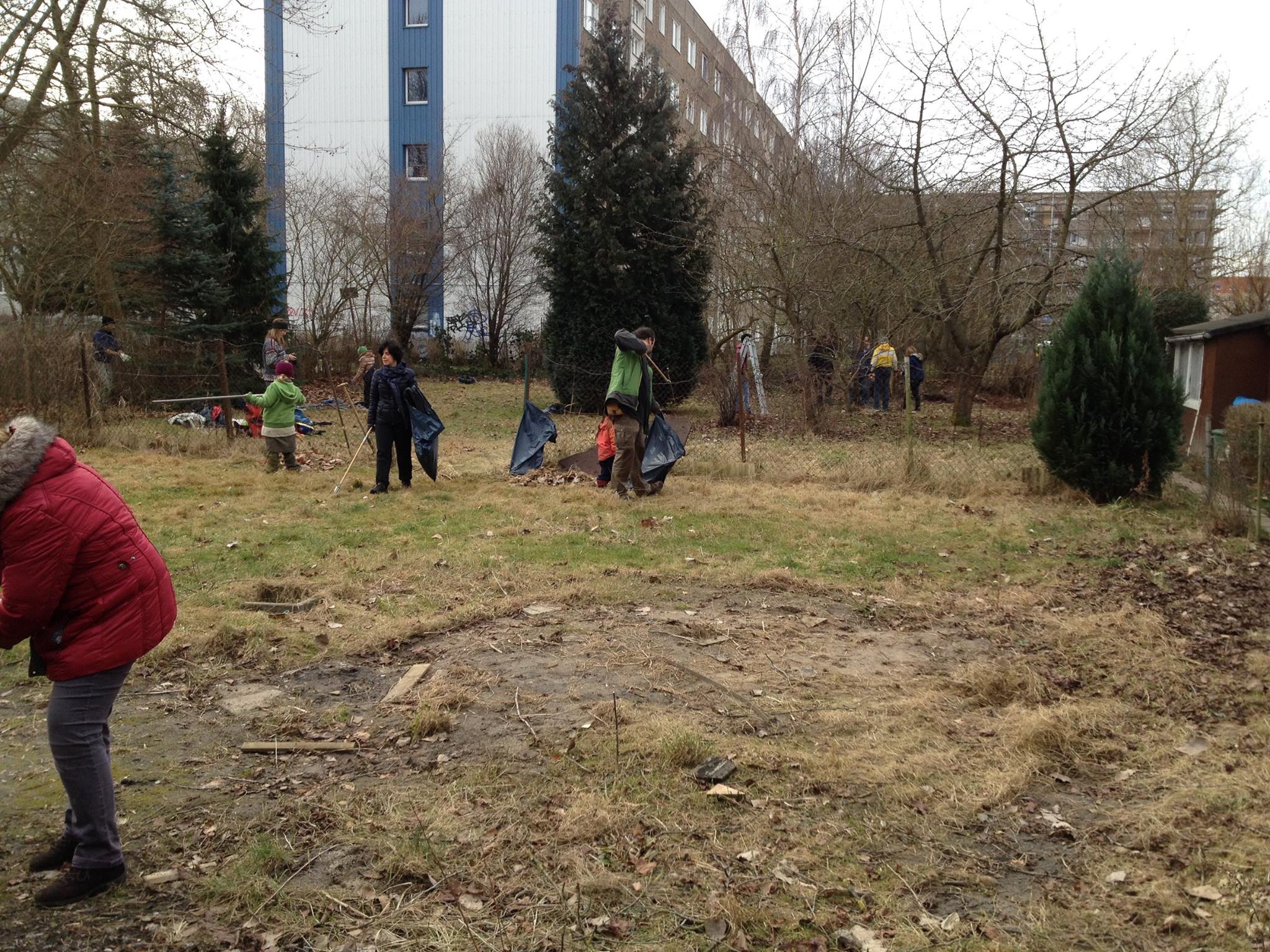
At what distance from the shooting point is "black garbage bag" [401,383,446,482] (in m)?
11.1

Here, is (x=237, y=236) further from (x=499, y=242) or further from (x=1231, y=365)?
(x=1231, y=365)

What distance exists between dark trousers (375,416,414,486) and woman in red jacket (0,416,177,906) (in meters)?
7.47

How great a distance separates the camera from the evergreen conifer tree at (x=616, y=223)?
2009 centimetres

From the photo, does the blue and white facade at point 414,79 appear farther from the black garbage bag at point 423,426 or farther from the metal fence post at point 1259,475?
the metal fence post at point 1259,475

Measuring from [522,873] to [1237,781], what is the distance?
2880 mm

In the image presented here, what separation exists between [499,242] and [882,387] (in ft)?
46.8

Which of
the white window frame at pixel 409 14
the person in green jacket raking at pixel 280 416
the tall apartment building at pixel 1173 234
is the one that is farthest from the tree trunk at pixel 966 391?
the white window frame at pixel 409 14

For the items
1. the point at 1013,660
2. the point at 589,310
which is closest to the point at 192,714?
the point at 1013,660

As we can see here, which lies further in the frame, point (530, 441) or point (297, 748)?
point (530, 441)

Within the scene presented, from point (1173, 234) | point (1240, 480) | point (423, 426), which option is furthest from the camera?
point (1173, 234)

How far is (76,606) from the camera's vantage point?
3.36 metres

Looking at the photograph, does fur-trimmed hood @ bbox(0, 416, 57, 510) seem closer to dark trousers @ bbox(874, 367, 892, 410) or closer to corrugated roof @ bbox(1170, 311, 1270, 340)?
corrugated roof @ bbox(1170, 311, 1270, 340)

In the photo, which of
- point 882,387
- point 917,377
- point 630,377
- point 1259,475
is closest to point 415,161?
point 917,377

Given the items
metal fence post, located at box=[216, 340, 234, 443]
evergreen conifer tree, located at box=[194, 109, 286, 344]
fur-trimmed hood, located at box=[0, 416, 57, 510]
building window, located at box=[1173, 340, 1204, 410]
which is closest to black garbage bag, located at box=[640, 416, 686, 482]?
metal fence post, located at box=[216, 340, 234, 443]
